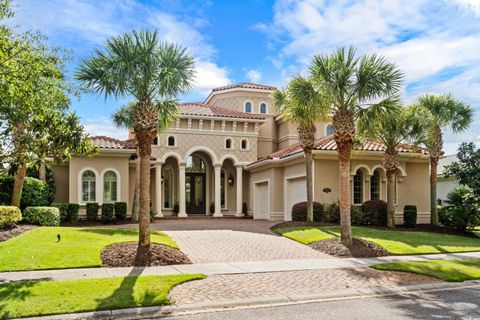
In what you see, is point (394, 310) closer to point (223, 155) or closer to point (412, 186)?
point (412, 186)

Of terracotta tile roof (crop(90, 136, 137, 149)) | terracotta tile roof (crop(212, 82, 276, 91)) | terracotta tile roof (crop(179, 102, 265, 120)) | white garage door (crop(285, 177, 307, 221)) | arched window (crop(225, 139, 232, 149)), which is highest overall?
terracotta tile roof (crop(212, 82, 276, 91))

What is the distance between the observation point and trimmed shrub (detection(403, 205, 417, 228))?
2217 cm

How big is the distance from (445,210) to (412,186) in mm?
2105

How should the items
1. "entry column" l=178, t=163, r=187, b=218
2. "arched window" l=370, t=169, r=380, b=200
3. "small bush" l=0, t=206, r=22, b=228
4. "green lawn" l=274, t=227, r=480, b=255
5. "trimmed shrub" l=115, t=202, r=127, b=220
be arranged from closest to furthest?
"small bush" l=0, t=206, r=22, b=228, "green lawn" l=274, t=227, r=480, b=255, "trimmed shrub" l=115, t=202, r=127, b=220, "arched window" l=370, t=169, r=380, b=200, "entry column" l=178, t=163, r=187, b=218

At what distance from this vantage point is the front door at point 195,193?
2989cm

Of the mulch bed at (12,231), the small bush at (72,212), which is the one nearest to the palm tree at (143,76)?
the mulch bed at (12,231)

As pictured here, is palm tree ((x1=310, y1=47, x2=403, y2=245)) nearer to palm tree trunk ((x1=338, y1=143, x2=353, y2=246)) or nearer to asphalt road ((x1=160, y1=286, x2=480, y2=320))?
palm tree trunk ((x1=338, y1=143, x2=353, y2=246))

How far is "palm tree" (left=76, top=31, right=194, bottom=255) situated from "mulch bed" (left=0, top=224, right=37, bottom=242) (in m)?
5.07

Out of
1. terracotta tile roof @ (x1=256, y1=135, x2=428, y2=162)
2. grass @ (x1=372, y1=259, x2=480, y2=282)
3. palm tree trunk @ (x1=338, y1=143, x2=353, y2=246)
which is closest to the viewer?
grass @ (x1=372, y1=259, x2=480, y2=282)

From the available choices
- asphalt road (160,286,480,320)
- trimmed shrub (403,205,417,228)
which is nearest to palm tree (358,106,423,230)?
trimmed shrub (403,205,417,228)

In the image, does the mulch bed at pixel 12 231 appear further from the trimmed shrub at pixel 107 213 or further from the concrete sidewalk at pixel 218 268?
the trimmed shrub at pixel 107 213

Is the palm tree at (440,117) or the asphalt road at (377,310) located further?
the palm tree at (440,117)

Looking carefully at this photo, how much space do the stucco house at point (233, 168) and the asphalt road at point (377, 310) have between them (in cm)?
1312

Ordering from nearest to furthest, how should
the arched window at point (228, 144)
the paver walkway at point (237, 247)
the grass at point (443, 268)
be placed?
1. the grass at point (443, 268)
2. the paver walkway at point (237, 247)
3. the arched window at point (228, 144)
